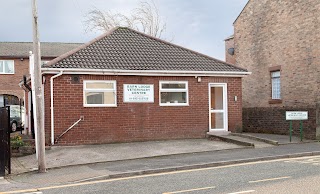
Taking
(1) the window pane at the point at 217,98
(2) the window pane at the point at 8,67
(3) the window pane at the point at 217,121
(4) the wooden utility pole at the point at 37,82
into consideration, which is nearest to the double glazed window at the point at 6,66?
(2) the window pane at the point at 8,67

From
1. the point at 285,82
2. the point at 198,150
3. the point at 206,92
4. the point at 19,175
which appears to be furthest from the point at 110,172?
the point at 285,82

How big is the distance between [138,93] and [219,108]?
4.16m

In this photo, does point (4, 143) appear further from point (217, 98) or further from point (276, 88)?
point (276, 88)

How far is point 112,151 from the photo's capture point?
1377 centimetres

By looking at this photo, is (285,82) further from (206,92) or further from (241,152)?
(241,152)

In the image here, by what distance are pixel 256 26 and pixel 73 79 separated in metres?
12.7

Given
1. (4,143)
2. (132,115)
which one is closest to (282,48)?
(132,115)

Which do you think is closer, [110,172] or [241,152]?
[110,172]

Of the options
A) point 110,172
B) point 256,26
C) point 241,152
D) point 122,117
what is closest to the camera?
point 110,172

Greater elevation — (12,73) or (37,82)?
(12,73)

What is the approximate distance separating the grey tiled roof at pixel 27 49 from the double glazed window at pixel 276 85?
22.6 m

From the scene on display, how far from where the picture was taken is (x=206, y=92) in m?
17.5

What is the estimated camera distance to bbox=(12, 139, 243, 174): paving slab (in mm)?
12070

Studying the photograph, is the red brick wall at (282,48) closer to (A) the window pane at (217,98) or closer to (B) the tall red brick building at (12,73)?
(A) the window pane at (217,98)
